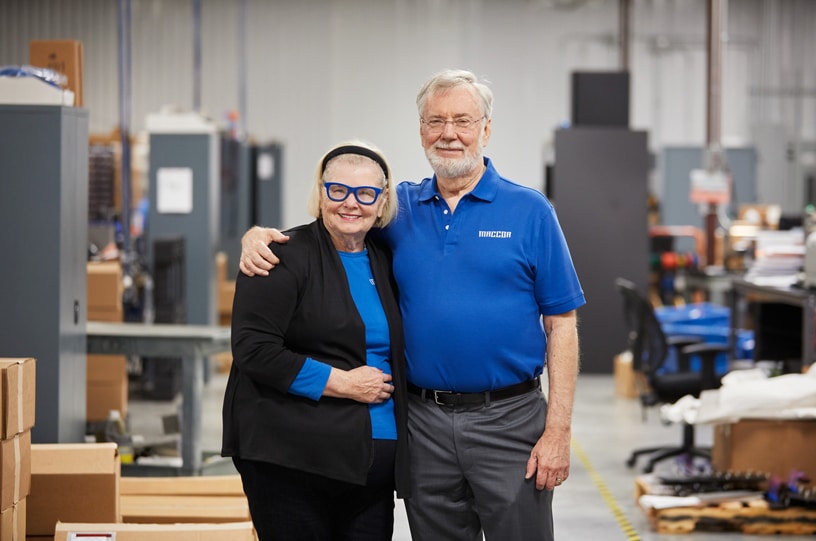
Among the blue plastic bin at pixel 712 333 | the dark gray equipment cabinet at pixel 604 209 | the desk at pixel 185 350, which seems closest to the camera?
the desk at pixel 185 350

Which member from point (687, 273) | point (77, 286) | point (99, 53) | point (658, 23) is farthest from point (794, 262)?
point (99, 53)

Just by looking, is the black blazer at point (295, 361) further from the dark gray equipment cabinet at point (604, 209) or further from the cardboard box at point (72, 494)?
the dark gray equipment cabinet at point (604, 209)

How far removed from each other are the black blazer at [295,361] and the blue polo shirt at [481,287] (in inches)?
5.6

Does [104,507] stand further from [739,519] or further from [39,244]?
[739,519]

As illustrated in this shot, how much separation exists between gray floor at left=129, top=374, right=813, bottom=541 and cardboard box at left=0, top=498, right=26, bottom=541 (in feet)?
6.09

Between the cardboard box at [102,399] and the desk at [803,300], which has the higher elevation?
the desk at [803,300]

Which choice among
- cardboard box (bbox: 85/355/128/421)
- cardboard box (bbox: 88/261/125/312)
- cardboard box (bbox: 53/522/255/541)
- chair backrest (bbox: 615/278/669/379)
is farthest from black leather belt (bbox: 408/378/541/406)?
cardboard box (bbox: 88/261/125/312)

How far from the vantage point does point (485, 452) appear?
9.49ft

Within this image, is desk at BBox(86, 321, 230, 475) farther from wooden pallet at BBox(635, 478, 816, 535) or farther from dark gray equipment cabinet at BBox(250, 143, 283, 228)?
dark gray equipment cabinet at BBox(250, 143, 283, 228)

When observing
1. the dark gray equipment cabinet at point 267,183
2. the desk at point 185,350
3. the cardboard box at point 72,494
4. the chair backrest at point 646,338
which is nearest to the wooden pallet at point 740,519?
the chair backrest at point 646,338

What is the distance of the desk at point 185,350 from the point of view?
217 inches

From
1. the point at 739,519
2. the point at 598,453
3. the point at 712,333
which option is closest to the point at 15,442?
the point at 739,519

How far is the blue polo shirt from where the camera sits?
2852 millimetres

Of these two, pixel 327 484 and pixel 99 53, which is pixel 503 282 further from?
pixel 99 53
